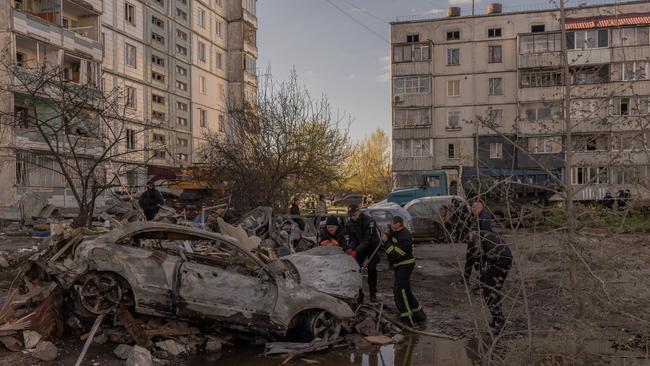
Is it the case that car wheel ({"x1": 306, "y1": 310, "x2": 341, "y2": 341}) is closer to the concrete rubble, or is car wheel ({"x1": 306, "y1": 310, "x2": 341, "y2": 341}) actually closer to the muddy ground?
the concrete rubble

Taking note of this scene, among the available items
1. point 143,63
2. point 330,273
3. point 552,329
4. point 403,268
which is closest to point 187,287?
point 330,273

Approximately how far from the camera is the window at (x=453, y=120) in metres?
45.5

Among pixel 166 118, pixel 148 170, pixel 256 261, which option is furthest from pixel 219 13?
pixel 256 261

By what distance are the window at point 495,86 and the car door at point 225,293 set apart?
42629 millimetres

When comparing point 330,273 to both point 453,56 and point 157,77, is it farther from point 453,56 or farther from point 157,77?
point 453,56

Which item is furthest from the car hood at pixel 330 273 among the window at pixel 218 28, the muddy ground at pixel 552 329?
the window at pixel 218 28

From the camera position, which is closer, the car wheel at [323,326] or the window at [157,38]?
the car wheel at [323,326]

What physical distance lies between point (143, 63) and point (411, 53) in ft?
74.7

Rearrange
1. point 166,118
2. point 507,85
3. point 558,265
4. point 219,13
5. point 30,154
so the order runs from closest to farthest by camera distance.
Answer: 1. point 558,265
2. point 30,154
3. point 166,118
4. point 507,85
5. point 219,13

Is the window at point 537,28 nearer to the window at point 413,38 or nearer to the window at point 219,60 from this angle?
the window at point 413,38

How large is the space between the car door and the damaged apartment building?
9953 millimetres

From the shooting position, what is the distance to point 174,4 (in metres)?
42.9

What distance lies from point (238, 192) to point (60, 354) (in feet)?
43.9

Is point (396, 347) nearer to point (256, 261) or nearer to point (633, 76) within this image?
point (256, 261)
